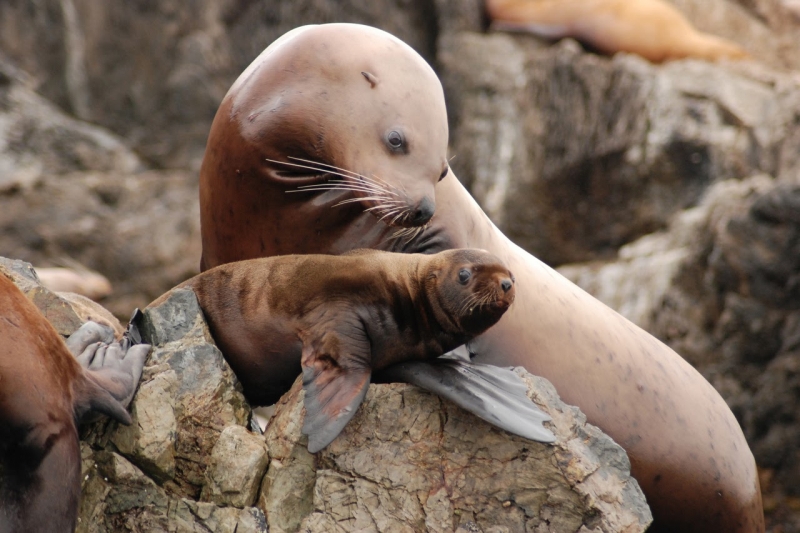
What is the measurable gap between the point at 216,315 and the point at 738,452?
8.84ft

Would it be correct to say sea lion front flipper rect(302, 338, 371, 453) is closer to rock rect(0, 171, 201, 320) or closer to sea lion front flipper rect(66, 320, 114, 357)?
sea lion front flipper rect(66, 320, 114, 357)

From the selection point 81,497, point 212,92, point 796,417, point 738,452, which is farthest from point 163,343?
point 212,92

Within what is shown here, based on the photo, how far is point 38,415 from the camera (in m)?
3.37

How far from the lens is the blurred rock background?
7.75 metres

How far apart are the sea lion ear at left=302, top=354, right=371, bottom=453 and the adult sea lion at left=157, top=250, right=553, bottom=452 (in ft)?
0.18

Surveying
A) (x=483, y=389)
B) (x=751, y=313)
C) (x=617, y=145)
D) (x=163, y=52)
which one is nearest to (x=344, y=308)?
(x=483, y=389)

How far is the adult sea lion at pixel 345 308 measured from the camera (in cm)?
406

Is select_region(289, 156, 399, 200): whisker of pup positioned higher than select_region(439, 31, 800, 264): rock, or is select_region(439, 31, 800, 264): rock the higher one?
select_region(289, 156, 399, 200): whisker of pup

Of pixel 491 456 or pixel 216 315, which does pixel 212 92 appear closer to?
pixel 216 315

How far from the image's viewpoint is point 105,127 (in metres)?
14.9

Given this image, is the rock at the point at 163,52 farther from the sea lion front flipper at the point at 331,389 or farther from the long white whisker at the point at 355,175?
the sea lion front flipper at the point at 331,389

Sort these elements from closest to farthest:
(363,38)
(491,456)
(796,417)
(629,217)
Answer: (491,456) → (363,38) → (796,417) → (629,217)

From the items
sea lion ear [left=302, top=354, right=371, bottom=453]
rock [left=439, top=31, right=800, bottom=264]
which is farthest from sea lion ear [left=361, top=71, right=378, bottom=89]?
rock [left=439, top=31, right=800, bottom=264]

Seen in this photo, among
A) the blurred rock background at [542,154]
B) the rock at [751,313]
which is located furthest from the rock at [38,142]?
the rock at [751,313]
